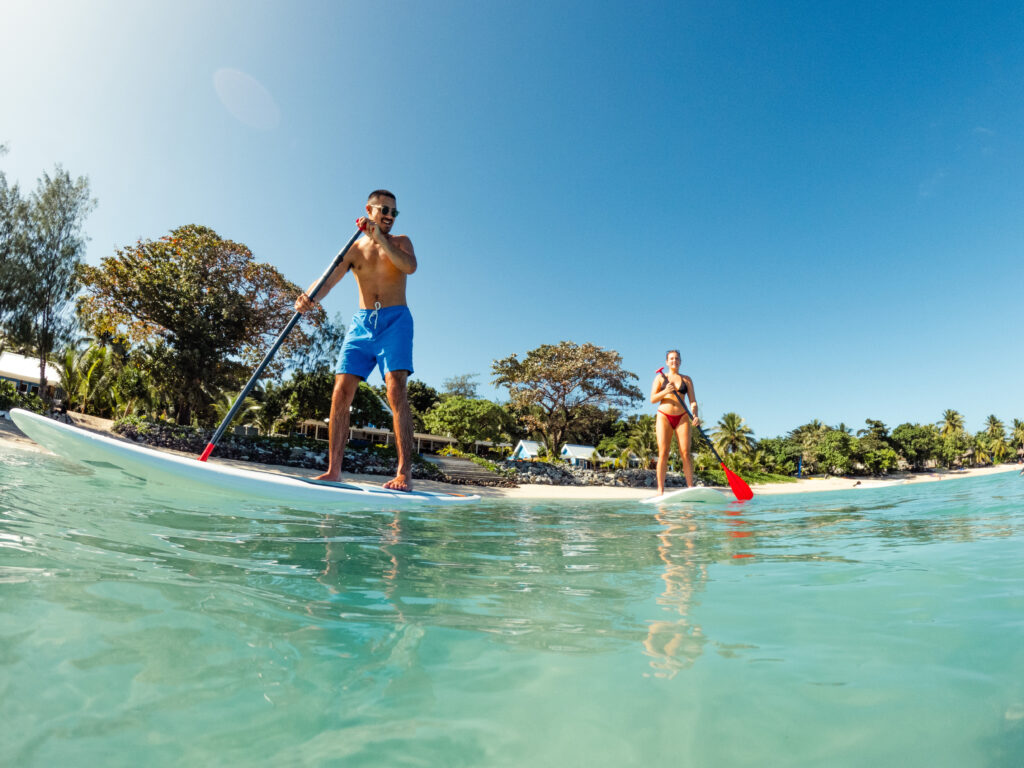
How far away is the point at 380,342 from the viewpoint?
4.19m

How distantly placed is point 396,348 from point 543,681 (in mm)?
3367

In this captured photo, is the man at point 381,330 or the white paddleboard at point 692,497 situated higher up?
the man at point 381,330

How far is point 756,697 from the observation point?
102cm

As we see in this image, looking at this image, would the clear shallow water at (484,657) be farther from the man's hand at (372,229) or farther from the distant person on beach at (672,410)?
the distant person on beach at (672,410)

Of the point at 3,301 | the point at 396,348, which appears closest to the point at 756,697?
the point at 396,348

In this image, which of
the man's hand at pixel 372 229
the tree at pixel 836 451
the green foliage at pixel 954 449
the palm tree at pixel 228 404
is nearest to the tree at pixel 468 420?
the palm tree at pixel 228 404

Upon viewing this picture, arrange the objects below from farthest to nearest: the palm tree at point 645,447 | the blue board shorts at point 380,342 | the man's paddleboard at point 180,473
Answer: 1. the palm tree at point 645,447
2. the blue board shorts at point 380,342
3. the man's paddleboard at point 180,473

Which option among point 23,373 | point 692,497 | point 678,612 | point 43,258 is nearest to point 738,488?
point 692,497

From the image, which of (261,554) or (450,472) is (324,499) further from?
(450,472)

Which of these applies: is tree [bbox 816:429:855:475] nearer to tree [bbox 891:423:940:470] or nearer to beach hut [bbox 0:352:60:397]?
→ tree [bbox 891:423:940:470]

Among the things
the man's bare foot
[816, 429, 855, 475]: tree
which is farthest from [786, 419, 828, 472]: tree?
the man's bare foot

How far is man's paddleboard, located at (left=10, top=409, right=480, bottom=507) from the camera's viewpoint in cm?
301

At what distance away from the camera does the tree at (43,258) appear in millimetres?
16797

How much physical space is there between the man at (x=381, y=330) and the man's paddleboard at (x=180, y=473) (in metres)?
0.46
